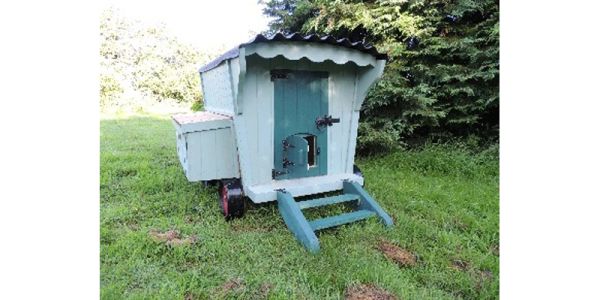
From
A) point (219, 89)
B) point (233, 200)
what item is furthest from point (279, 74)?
point (233, 200)

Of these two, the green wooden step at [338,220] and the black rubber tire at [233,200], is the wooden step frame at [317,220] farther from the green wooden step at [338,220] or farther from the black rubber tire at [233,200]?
the black rubber tire at [233,200]

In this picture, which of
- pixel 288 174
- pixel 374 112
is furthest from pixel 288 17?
pixel 288 174

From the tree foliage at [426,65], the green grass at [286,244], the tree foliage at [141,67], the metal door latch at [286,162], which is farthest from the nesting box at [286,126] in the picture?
the tree foliage at [141,67]

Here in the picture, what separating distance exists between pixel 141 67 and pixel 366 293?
51.1 ft

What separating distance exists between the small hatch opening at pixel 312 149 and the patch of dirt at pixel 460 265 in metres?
1.77

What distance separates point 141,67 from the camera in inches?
599

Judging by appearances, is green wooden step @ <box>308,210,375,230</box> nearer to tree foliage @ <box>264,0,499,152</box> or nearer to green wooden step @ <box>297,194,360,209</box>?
green wooden step @ <box>297,194,360,209</box>

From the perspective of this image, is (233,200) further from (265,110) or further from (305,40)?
(305,40)

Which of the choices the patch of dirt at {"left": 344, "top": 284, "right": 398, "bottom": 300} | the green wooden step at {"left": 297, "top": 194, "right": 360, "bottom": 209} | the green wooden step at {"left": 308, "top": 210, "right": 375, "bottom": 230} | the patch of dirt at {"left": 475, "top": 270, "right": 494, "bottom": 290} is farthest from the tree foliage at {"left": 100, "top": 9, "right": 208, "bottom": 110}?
the patch of dirt at {"left": 475, "top": 270, "right": 494, "bottom": 290}

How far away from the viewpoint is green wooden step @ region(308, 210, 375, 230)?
3.08 metres

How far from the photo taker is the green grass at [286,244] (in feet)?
7.75

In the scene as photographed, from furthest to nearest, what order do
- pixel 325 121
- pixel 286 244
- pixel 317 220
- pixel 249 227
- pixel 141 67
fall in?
pixel 141 67 → pixel 325 121 → pixel 249 227 → pixel 317 220 → pixel 286 244

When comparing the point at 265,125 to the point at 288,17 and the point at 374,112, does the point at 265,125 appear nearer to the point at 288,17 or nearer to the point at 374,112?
the point at 374,112

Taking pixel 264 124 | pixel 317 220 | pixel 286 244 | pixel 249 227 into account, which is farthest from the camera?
pixel 264 124
